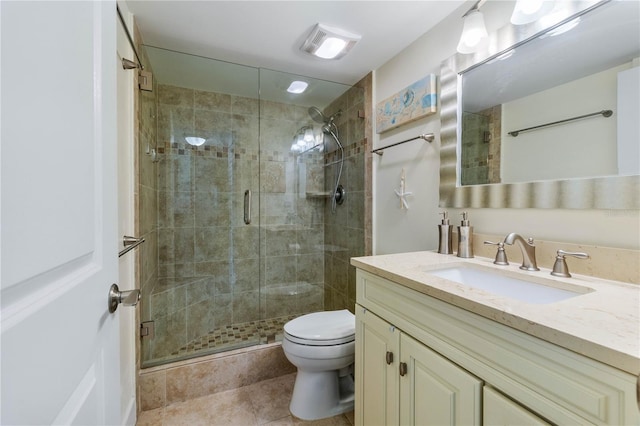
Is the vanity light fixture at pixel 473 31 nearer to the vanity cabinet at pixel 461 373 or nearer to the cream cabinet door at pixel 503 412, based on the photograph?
the vanity cabinet at pixel 461 373

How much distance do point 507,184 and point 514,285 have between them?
0.44 meters

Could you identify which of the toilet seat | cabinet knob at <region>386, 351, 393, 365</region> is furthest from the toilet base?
cabinet knob at <region>386, 351, 393, 365</region>

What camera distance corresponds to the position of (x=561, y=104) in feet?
3.45

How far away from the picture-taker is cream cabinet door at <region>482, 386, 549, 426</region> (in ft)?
2.00

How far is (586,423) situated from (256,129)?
2.52 meters

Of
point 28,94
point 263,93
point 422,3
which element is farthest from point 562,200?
point 263,93

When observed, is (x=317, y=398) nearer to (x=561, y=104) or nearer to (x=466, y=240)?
(x=466, y=240)

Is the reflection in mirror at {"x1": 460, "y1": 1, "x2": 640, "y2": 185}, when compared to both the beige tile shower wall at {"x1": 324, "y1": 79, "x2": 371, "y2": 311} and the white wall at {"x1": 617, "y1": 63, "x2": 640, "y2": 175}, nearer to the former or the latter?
the white wall at {"x1": 617, "y1": 63, "x2": 640, "y2": 175}

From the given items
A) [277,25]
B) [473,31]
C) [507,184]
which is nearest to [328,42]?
[277,25]

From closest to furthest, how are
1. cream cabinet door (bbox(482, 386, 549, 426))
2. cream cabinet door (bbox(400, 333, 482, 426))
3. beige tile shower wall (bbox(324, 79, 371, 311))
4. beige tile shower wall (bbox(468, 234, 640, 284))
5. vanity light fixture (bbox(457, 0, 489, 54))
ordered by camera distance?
1. cream cabinet door (bbox(482, 386, 549, 426))
2. cream cabinet door (bbox(400, 333, 482, 426))
3. beige tile shower wall (bbox(468, 234, 640, 284))
4. vanity light fixture (bbox(457, 0, 489, 54))
5. beige tile shower wall (bbox(324, 79, 371, 311))

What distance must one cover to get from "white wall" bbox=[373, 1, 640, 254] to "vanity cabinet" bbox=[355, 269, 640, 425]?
61 centimetres

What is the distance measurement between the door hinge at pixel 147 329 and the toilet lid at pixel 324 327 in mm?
860

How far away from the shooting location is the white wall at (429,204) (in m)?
0.95

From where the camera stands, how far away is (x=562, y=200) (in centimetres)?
102
